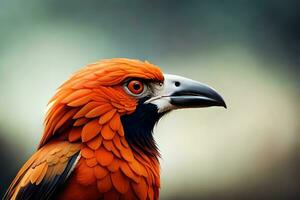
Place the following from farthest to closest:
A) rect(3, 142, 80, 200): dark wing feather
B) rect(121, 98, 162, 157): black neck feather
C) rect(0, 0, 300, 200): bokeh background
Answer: rect(0, 0, 300, 200): bokeh background < rect(121, 98, 162, 157): black neck feather < rect(3, 142, 80, 200): dark wing feather

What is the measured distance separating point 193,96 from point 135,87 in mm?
222

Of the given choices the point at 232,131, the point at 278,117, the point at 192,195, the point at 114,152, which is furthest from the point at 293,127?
the point at 114,152

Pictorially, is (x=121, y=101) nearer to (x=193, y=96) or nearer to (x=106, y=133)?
(x=106, y=133)

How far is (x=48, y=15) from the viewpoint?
14.8 feet

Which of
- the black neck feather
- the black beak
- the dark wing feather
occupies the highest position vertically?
the black beak

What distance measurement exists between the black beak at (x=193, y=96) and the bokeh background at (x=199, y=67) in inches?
57.6

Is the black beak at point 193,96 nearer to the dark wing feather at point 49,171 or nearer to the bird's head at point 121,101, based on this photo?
the bird's head at point 121,101

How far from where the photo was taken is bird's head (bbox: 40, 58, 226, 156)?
8.74 feet

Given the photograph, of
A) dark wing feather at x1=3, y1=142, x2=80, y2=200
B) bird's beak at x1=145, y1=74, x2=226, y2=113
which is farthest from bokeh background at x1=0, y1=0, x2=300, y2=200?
dark wing feather at x1=3, y1=142, x2=80, y2=200

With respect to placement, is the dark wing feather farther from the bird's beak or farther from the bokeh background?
the bokeh background

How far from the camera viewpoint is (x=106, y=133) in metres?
2.65

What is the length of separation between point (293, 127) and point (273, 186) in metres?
0.39

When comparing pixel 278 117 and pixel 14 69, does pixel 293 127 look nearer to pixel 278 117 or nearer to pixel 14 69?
pixel 278 117

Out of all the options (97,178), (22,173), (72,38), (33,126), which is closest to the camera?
(97,178)
